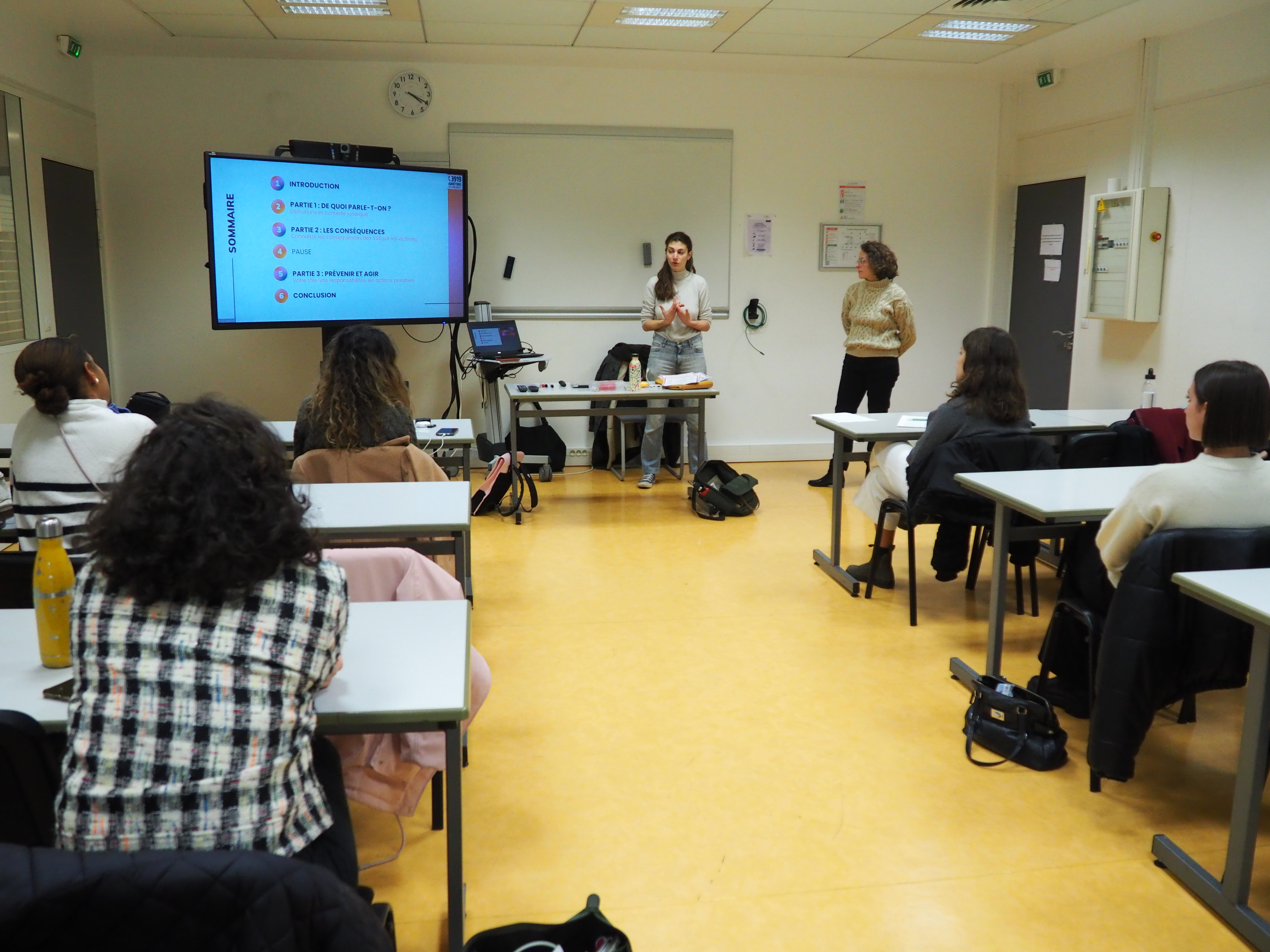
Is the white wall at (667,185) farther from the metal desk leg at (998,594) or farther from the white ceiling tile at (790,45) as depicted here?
the metal desk leg at (998,594)

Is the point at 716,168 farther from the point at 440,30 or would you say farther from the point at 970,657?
the point at 970,657

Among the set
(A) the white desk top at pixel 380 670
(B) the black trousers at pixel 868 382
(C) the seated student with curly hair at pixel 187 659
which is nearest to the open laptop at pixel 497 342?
(B) the black trousers at pixel 868 382

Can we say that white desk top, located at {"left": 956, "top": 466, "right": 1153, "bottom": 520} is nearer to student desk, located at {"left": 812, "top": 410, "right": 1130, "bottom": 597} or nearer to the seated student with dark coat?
student desk, located at {"left": 812, "top": 410, "right": 1130, "bottom": 597}

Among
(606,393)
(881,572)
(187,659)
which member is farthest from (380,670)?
(606,393)

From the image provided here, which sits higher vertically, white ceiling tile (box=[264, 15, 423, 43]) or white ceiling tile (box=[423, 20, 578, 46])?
white ceiling tile (box=[423, 20, 578, 46])

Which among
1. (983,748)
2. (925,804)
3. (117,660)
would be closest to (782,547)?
(983,748)

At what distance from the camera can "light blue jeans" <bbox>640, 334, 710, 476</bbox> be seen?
622cm

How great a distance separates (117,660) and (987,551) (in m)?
4.37

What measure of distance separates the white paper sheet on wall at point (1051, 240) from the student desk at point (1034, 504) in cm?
383

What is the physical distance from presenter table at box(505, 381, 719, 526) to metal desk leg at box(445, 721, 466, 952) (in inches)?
140

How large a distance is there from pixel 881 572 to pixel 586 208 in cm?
359

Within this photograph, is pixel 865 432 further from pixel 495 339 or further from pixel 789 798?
pixel 495 339

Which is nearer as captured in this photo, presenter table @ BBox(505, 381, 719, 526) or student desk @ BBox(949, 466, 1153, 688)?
student desk @ BBox(949, 466, 1153, 688)

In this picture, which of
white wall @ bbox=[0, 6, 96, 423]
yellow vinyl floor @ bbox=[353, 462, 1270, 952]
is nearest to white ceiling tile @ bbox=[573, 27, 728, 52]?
white wall @ bbox=[0, 6, 96, 423]
